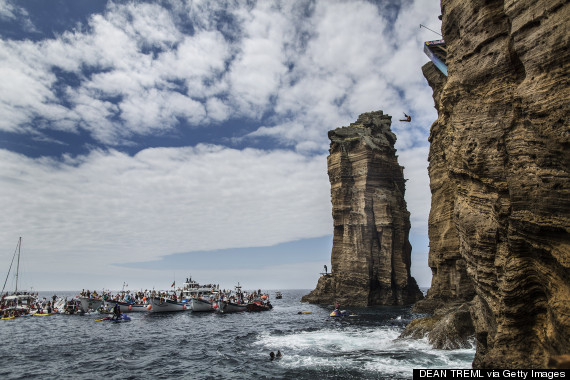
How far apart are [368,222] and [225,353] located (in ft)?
147

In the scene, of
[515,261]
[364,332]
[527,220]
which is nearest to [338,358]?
[364,332]

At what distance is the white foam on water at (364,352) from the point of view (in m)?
18.2

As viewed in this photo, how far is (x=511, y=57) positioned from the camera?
35.4 ft

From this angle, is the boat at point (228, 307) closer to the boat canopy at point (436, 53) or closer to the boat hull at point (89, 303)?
the boat hull at point (89, 303)

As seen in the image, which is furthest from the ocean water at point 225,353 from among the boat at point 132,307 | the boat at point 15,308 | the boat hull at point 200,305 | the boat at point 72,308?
the boat at point 15,308

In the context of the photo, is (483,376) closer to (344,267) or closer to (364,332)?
(364,332)

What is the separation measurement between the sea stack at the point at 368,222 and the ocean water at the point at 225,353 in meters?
24.6

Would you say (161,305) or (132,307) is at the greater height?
(161,305)

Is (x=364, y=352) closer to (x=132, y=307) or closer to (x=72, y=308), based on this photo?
(x=132, y=307)

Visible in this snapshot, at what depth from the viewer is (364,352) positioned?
22.3 metres

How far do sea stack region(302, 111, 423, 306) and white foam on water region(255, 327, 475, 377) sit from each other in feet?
102

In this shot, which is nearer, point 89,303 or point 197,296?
point 89,303

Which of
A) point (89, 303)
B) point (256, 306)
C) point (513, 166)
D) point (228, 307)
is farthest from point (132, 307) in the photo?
point (513, 166)

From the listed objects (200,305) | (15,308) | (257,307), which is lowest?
(15,308)
